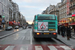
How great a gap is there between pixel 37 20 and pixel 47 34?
190 centimetres

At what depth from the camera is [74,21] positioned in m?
38.6

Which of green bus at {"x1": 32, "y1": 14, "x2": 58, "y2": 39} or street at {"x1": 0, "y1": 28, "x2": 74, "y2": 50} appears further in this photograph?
green bus at {"x1": 32, "y1": 14, "x2": 58, "y2": 39}

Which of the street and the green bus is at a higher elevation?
the green bus

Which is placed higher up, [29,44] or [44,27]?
[44,27]

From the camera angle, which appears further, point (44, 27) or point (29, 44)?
point (44, 27)

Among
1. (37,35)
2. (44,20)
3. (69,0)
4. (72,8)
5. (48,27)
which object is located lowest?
(37,35)

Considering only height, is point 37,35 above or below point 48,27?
below

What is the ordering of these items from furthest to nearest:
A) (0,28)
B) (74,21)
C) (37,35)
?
(0,28) < (74,21) < (37,35)

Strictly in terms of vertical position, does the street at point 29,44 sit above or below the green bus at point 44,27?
below

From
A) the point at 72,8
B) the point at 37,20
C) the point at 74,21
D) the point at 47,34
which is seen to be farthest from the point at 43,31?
the point at 72,8

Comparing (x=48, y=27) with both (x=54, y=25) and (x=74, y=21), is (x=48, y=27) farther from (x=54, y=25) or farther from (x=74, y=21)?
(x=74, y=21)

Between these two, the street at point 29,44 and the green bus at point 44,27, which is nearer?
the street at point 29,44

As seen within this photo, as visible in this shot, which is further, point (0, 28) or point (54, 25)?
point (0, 28)

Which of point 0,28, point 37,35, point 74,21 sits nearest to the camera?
point 37,35
